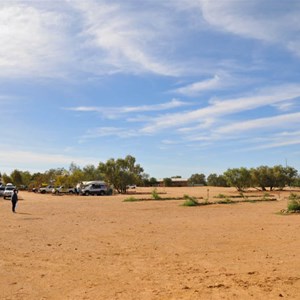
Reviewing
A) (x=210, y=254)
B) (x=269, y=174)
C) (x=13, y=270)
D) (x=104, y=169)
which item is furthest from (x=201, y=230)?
(x=269, y=174)

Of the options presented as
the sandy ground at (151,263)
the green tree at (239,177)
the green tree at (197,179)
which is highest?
the green tree at (197,179)

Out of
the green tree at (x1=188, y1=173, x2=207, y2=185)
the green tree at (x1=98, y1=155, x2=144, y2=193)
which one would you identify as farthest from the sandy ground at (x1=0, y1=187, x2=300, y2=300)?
the green tree at (x1=188, y1=173, x2=207, y2=185)

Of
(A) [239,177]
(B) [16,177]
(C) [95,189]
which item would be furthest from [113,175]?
(B) [16,177]

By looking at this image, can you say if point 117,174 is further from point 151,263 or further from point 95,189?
point 151,263

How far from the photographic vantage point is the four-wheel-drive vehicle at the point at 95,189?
68.1 m

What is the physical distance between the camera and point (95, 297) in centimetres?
800

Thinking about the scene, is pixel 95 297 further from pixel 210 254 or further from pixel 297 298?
pixel 210 254

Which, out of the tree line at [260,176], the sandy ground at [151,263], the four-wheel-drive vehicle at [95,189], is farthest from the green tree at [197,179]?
the sandy ground at [151,263]

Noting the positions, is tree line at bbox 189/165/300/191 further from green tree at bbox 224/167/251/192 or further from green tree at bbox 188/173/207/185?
green tree at bbox 188/173/207/185

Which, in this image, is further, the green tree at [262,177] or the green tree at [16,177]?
the green tree at [16,177]

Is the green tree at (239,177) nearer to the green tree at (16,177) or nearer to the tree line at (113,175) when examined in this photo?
the tree line at (113,175)

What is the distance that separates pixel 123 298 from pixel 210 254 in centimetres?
527

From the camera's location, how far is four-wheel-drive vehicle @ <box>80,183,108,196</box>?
6806 centimetres

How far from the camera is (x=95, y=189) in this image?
68.4m
